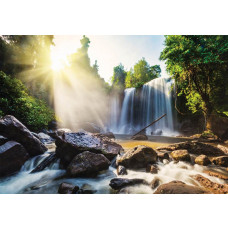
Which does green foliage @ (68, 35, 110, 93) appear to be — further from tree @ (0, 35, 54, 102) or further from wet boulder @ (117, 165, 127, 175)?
wet boulder @ (117, 165, 127, 175)

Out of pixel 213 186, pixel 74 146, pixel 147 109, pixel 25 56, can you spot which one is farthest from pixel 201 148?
pixel 25 56

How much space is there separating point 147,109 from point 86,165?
1355 centimetres

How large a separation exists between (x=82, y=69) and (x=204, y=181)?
70.6ft

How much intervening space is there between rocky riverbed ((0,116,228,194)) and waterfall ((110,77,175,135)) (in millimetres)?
9531

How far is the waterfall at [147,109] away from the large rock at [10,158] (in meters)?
11.3

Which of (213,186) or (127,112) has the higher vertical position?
(127,112)

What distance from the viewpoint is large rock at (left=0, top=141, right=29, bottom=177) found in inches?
102

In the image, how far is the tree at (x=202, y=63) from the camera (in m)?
4.75

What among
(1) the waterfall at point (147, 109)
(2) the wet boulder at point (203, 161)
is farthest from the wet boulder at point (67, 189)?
(1) the waterfall at point (147, 109)

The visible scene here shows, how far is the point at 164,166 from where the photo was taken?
3.02m

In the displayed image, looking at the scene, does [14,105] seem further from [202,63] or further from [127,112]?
[127,112]

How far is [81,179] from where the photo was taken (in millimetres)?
2475
